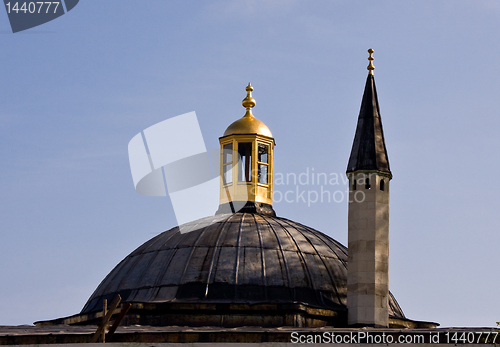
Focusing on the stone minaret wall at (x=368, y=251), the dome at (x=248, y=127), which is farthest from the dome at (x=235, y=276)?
the dome at (x=248, y=127)

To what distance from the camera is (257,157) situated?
58938 millimetres

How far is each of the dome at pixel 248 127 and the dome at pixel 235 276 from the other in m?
5.70

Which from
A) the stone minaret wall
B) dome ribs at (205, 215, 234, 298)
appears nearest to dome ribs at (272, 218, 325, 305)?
the stone minaret wall

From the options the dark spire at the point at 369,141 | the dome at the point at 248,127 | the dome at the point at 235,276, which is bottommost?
the dome at the point at 235,276

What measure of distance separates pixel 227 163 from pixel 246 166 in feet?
2.88

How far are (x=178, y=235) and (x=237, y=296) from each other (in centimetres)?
543

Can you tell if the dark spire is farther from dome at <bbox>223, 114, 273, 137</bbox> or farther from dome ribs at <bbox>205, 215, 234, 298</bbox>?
dome at <bbox>223, 114, 273, 137</bbox>

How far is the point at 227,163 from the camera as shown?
5944cm

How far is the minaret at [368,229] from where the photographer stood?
49031mm

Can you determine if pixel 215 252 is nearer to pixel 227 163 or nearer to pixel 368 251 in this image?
pixel 368 251

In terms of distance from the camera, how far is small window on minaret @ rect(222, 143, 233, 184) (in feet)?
194

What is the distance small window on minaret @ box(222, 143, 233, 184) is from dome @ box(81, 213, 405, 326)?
444cm

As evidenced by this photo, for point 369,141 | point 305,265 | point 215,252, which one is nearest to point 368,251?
point 305,265

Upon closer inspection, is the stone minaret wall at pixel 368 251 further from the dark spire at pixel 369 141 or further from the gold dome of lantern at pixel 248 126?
the gold dome of lantern at pixel 248 126
